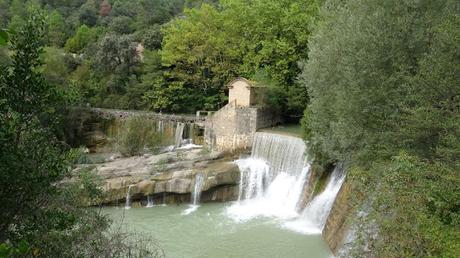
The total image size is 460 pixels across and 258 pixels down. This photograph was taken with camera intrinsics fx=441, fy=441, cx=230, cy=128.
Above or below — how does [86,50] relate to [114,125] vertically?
above

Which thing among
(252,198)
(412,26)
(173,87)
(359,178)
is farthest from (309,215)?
(173,87)

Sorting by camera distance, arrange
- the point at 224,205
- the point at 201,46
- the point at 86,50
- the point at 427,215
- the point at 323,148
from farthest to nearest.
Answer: the point at 86,50, the point at 201,46, the point at 224,205, the point at 323,148, the point at 427,215

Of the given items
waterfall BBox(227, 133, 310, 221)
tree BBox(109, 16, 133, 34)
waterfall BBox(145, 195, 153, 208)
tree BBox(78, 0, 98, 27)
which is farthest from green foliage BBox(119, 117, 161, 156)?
tree BBox(78, 0, 98, 27)

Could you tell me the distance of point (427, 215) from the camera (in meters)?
7.78

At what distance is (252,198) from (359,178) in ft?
30.6

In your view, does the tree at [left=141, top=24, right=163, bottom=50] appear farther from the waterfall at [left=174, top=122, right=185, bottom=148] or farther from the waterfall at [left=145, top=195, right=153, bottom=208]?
the waterfall at [left=145, top=195, right=153, bottom=208]

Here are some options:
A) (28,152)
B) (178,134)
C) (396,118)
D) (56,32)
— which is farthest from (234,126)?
(56,32)

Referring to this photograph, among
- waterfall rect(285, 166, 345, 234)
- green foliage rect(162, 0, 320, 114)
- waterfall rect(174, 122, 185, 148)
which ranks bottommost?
waterfall rect(285, 166, 345, 234)

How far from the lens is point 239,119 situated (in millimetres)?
21844

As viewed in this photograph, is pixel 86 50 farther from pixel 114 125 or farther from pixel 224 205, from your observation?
pixel 224 205

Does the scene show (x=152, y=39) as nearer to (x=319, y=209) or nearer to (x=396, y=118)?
(x=319, y=209)

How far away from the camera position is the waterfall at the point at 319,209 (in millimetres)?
14492

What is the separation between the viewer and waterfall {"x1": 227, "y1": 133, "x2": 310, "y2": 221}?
17156mm

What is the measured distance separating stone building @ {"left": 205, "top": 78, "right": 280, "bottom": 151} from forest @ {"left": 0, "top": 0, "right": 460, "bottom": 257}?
1010 mm
